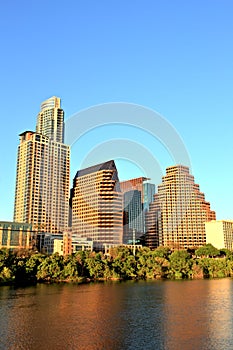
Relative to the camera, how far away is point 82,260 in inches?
2955

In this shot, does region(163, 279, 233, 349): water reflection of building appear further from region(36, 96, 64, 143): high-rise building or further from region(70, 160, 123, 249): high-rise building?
region(36, 96, 64, 143): high-rise building

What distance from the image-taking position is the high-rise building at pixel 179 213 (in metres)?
144

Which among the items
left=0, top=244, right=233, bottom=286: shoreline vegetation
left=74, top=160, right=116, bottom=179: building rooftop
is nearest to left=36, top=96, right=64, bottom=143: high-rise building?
left=74, top=160, right=116, bottom=179: building rooftop

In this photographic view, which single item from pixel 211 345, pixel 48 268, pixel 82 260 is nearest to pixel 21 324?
pixel 211 345

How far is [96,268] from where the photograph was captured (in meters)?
72.5

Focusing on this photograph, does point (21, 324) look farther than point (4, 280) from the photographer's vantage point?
No

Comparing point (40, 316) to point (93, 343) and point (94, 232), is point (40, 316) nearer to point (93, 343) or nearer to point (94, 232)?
point (93, 343)

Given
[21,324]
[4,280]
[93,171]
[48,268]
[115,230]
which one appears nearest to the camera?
[21,324]

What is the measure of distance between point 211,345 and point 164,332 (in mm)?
4408

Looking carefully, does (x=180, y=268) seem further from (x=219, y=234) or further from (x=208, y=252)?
(x=219, y=234)

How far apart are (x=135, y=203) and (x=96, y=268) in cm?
9752

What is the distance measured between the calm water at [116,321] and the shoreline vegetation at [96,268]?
1803cm

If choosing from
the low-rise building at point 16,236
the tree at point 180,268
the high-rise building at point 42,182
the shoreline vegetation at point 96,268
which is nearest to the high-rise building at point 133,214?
Result: the high-rise building at point 42,182

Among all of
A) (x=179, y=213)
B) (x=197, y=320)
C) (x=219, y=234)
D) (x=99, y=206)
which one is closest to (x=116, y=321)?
(x=197, y=320)
